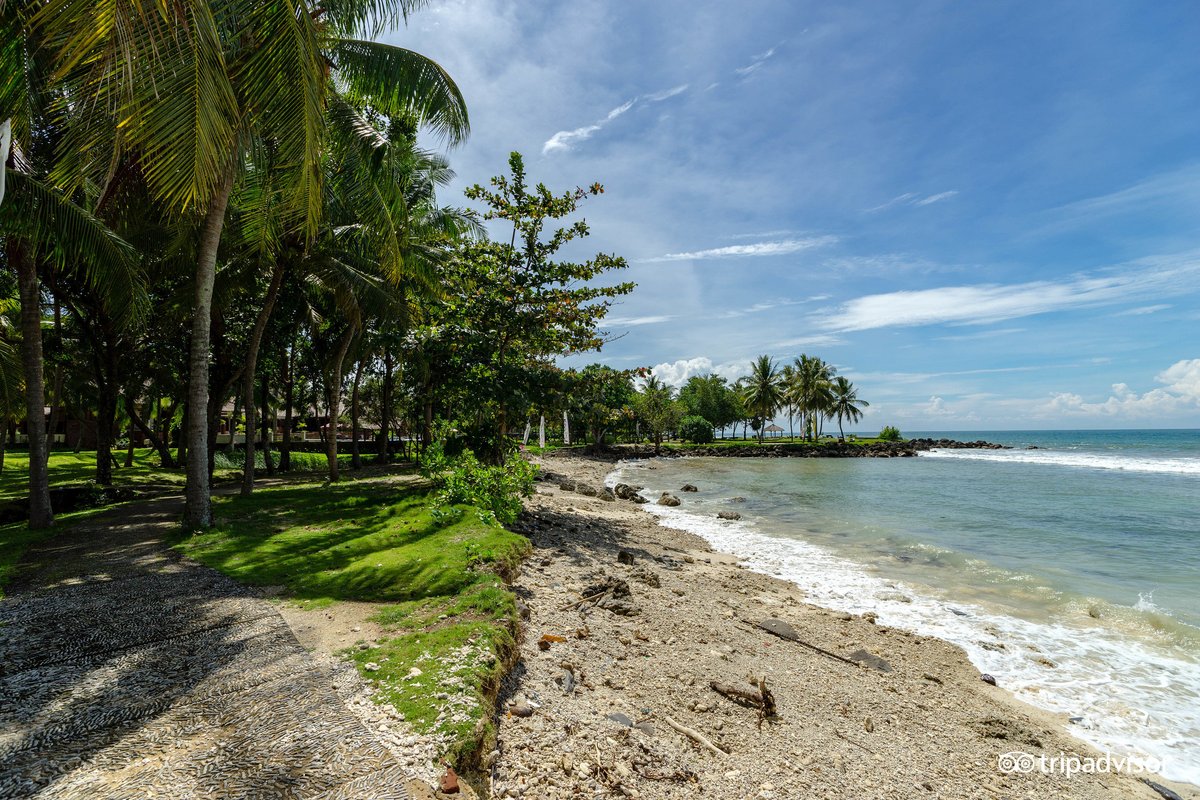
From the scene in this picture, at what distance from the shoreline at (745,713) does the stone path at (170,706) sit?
1.10m

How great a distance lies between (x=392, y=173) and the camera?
31.2ft

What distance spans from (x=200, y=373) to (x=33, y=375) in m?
3.13

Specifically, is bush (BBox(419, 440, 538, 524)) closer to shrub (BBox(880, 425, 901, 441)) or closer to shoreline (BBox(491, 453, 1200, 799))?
shoreline (BBox(491, 453, 1200, 799))

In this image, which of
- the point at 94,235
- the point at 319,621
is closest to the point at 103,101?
the point at 94,235

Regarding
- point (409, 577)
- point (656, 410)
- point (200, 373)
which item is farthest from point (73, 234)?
point (656, 410)

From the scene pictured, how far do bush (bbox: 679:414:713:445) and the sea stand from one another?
50.1m

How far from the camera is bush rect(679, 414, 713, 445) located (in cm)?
7512

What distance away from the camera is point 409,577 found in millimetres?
6215

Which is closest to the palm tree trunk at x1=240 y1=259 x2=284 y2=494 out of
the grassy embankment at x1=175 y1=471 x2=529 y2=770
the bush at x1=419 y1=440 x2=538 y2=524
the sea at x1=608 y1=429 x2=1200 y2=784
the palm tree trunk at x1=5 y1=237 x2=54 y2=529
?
the grassy embankment at x1=175 y1=471 x2=529 y2=770

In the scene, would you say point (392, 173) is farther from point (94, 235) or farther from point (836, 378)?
point (836, 378)

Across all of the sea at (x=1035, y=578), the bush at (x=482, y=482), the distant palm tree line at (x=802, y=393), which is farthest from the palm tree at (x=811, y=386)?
the bush at (x=482, y=482)

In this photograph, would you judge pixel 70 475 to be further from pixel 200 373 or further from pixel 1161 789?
pixel 1161 789

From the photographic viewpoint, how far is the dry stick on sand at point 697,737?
3.99m

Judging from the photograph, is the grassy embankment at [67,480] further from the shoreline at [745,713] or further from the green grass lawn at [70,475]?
the shoreline at [745,713]
